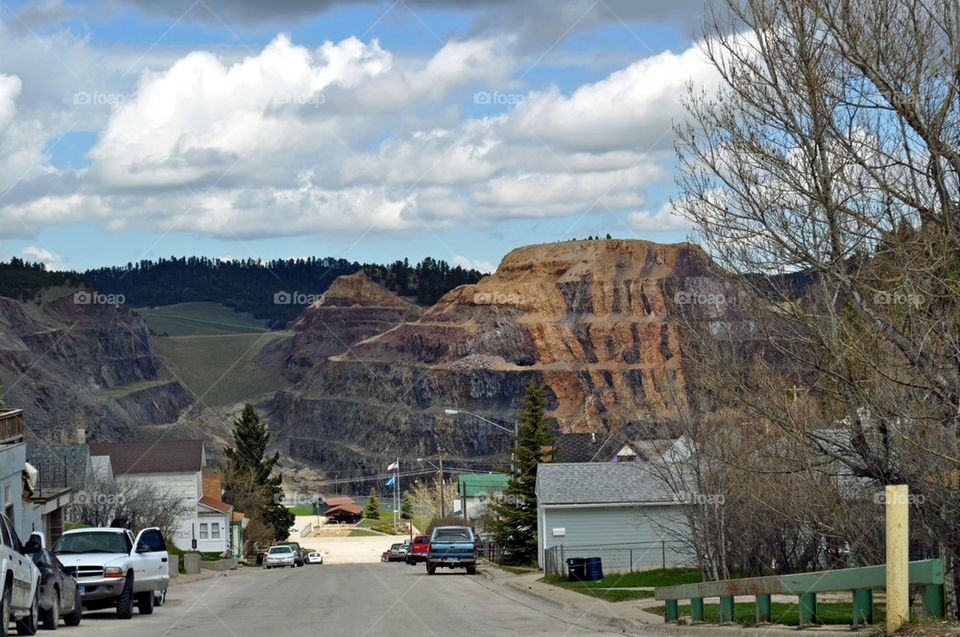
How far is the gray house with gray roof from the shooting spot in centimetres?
3984

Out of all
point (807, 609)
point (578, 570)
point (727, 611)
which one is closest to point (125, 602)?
point (727, 611)

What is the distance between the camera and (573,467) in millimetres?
42625

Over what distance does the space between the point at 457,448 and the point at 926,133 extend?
176832mm

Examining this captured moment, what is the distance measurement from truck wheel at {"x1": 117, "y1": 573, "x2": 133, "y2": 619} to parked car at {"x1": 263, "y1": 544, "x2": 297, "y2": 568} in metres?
38.7

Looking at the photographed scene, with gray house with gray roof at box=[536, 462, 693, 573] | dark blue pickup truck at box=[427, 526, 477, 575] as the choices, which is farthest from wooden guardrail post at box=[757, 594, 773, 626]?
dark blue pickup truck at box=[427, 526, 477, 575]

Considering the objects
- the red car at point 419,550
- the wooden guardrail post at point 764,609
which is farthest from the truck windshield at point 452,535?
the wooden guardrail post at point 764,609

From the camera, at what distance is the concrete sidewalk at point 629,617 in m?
13.9

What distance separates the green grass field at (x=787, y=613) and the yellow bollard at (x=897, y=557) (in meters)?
2.17

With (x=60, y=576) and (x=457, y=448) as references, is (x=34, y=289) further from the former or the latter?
(x=60, y=576)

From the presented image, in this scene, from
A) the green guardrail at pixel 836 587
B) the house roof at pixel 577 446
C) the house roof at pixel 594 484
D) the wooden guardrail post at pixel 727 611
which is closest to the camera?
A: the green guardrail at pixel 836 587

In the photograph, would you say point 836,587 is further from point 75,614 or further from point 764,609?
point 75,614

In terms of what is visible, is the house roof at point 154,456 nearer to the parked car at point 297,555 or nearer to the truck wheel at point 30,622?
the parked car at point 297,555

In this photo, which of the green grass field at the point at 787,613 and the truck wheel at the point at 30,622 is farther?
the truck wheel at the point at 30,622

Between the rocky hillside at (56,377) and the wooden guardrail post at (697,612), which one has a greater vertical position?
the rocky hillside at (56,377)
